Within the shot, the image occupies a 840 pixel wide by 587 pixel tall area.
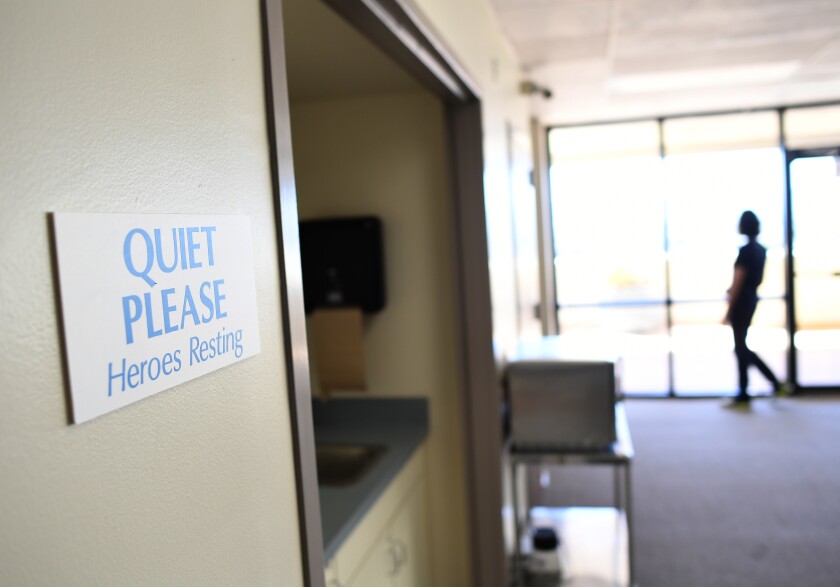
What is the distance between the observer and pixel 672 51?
3926 mm

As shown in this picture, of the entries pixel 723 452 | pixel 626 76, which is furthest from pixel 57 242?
pixel 723 452

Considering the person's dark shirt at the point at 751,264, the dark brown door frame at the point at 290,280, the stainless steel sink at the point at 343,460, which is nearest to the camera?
the dark brown door frame at the point at 290,280

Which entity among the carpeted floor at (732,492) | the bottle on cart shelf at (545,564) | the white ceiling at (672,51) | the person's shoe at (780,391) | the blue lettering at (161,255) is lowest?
the carpeted floor at (732,492)

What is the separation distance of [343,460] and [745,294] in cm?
445

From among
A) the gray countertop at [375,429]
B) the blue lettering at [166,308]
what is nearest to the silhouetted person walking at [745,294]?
the gray countertop at [375,429]

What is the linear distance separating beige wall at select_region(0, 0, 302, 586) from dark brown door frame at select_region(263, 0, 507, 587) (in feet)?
0.10

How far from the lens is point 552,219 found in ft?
21.5

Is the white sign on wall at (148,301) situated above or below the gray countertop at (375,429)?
above

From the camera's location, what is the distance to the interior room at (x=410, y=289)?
25.1 inches

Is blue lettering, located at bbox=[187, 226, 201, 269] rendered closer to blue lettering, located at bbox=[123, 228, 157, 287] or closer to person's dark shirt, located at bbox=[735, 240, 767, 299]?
blue lettering, located at bbox=[123, 228, 157, 287]

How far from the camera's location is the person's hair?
5.77 metres

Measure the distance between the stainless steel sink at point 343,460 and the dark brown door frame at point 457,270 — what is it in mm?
388

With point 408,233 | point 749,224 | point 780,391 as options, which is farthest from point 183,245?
point 780,391

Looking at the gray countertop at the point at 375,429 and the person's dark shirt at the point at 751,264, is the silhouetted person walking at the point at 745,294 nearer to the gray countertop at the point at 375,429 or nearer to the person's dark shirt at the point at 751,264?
the person's dark shirt at the point at 751,264
